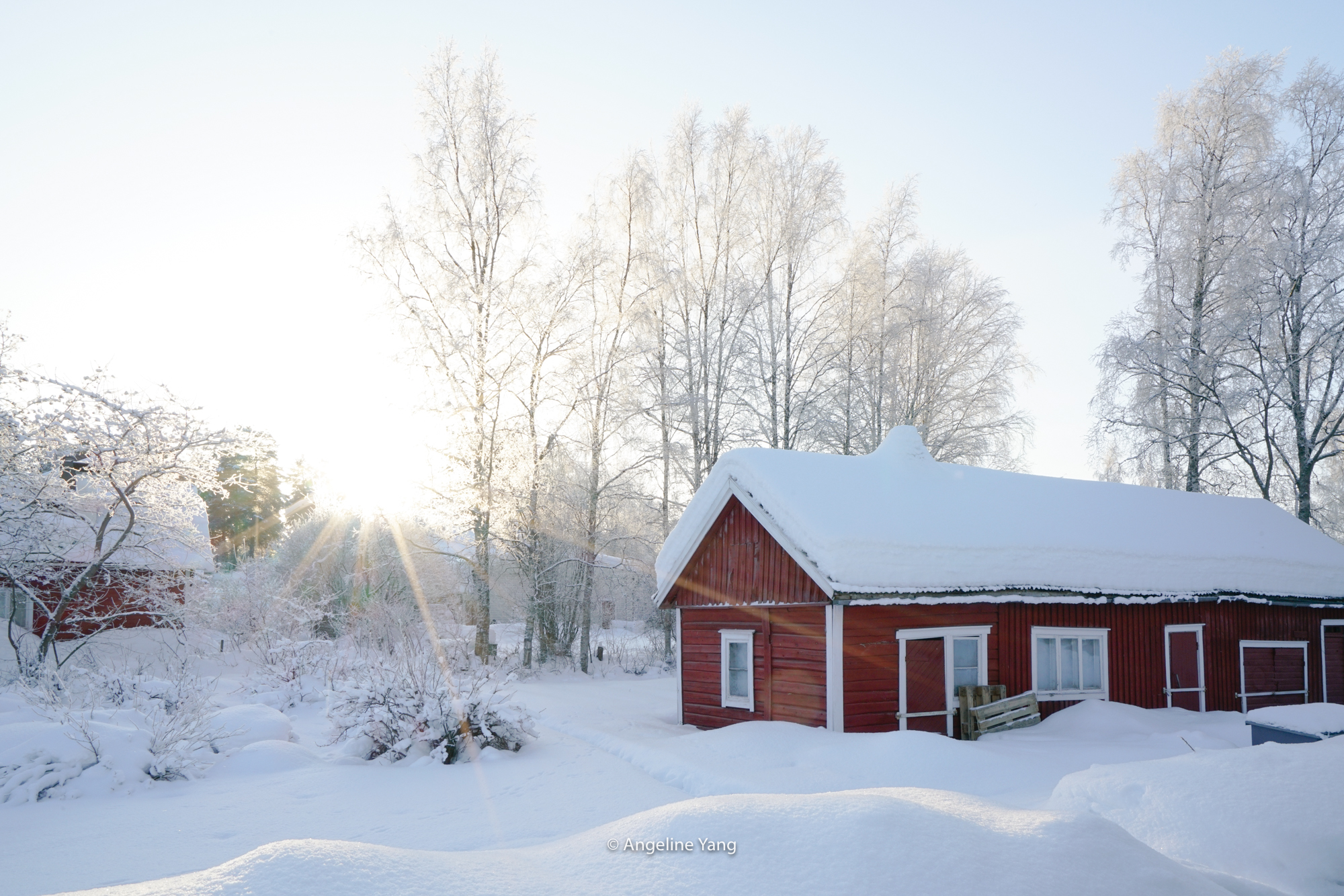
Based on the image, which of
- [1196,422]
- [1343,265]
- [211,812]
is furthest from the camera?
[1196,422]

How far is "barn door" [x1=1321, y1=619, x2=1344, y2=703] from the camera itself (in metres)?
17.5

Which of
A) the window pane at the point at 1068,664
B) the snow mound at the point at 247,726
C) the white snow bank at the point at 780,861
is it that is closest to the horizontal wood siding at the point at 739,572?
the window pane at the point at 1068,664

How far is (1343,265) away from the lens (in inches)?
811

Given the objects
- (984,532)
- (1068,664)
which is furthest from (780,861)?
(1068,664)

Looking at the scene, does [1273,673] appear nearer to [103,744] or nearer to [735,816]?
[735,816]

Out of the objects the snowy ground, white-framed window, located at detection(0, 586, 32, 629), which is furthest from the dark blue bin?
white-framed window, located at detection(0, 586, 32, 629)

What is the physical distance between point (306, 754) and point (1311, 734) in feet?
42.6

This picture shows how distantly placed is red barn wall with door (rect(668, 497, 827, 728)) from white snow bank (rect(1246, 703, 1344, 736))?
5640 mm

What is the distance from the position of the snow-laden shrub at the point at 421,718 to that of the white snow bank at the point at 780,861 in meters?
7.45

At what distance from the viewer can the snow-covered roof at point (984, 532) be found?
12.9m

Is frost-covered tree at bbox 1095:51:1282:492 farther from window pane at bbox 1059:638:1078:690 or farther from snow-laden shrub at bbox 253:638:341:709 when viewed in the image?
snow-laden shrub at bbox 253:638:341:709

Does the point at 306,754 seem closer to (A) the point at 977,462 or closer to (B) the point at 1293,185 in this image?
(A) the point at 977,462

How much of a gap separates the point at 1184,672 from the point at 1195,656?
459mm

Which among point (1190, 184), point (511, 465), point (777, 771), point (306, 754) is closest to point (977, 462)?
point (1190, 184)
